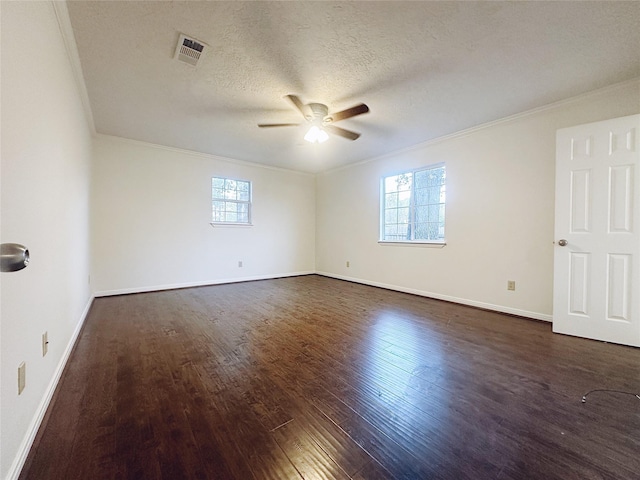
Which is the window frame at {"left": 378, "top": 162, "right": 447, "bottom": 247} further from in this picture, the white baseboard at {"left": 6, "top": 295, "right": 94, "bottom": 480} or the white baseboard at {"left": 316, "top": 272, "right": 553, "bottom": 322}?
the white baseboard at {"left": 6, "top": 295, "right": 94, "bottom": 480}

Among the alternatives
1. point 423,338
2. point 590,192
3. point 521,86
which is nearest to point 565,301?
point 590,192

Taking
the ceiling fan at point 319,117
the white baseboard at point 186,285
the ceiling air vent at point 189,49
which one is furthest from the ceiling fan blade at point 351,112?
the white baseboard at point 186,285

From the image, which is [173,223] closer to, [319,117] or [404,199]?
[319,117]

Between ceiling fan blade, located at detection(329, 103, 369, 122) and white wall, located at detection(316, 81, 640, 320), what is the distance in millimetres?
1982

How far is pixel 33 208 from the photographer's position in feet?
4.42

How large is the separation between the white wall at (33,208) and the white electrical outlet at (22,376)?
1.4 inches

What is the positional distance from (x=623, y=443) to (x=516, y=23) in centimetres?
254

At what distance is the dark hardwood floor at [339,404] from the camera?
114 cm

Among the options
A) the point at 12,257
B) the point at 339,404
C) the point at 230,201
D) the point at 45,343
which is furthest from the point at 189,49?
the point at 230,201

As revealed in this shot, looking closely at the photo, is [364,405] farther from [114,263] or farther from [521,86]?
[114,263]

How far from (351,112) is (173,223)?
3.63 m

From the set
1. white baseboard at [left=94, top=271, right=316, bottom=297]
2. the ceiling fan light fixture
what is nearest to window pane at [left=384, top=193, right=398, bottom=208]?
the ceiling fan light fixture

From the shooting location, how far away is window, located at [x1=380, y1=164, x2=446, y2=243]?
13.4 ft

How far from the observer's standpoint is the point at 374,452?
1.20 meters
